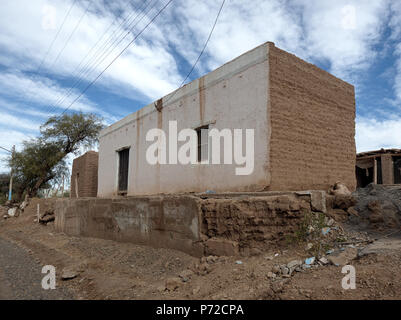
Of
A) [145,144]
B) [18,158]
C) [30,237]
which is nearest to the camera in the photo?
[145,144]

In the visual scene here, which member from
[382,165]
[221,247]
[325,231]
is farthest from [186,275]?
[382,165]

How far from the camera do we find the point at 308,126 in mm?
6855

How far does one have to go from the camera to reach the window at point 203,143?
775 cm

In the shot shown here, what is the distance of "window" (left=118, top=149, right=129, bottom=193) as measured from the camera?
11531mm

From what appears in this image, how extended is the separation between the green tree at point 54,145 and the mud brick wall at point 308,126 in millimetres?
17688

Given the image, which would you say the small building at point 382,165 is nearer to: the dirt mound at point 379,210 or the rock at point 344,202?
the dirt mound at point 379,210

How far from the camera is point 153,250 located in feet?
22.0

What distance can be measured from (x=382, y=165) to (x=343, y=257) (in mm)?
8344

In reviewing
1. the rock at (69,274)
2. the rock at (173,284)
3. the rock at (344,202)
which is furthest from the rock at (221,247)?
the rock at (69,274)

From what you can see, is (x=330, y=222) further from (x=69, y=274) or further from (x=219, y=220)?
(x=69, y=274)
